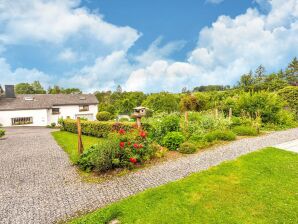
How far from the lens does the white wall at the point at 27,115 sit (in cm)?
2580

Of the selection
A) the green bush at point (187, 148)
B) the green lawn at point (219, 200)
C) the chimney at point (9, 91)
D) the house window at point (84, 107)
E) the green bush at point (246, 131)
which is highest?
the chimney at point (9, 91)

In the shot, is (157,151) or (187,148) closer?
(157,151)

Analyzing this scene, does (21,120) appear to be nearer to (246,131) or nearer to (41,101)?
(41,101)

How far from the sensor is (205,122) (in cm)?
1150

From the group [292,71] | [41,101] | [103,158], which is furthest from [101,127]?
[292,71]

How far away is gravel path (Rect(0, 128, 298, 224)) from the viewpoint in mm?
4152

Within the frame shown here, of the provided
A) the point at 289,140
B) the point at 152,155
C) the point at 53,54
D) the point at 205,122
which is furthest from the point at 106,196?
the point at 53,54

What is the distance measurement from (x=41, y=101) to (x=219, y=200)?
103 ft

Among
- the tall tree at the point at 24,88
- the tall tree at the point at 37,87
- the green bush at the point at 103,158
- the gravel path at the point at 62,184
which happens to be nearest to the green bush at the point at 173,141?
the gravel path at the point at 62,184

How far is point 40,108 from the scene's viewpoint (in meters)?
27.9

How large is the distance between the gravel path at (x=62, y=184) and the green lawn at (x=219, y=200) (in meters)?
0.55

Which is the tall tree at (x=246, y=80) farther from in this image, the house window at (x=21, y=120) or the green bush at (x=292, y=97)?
the house window at (x=21, y=120)

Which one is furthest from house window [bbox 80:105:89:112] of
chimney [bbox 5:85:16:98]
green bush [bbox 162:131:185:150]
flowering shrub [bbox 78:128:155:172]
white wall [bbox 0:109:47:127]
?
flowering shrub [bbox 78:128:155:172]

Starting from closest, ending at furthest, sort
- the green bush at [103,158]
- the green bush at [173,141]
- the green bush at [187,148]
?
the green bush at [103,158]
the green bush at [187,148]
the green bush at [173,141]
